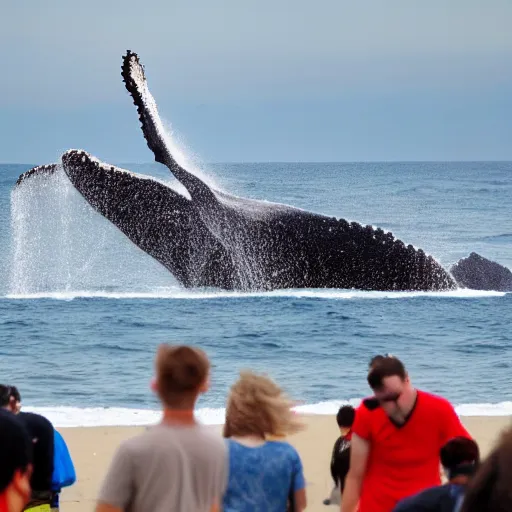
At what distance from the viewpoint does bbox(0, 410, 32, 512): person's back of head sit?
2.47 meters

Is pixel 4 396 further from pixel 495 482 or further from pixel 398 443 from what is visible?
pixel 495 482

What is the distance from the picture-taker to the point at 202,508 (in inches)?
144

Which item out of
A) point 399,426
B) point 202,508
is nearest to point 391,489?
point 399,426

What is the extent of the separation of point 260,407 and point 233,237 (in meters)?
14.4

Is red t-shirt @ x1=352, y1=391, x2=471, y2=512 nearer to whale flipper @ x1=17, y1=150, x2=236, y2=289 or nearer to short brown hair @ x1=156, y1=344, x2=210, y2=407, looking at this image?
short brown hair @ x1=156, y1=344, x2=210, y2=407

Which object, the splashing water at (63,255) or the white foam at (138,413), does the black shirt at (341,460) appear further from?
the splashing water at (63,255)

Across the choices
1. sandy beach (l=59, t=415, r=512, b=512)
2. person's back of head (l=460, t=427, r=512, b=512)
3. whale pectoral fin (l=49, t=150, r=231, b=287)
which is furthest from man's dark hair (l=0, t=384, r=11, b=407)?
whale pectoral fin (l=49, t=150, r=231, b=287)

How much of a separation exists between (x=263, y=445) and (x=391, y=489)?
0.89 metres

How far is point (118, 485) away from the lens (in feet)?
11.9

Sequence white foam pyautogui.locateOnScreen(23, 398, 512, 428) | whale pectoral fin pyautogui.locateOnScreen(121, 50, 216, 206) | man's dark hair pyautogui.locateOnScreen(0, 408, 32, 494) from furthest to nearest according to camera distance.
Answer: whale pectoral fin pyautogui.locateOnScreen(121, 50, 216, 206), white foam pyautogui.locateOnScreen(23, 398, 512, 428), man's dark hair pyautogui.locateOnScreen(0, 408, 32, 494)

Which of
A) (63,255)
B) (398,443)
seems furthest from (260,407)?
(63,255)

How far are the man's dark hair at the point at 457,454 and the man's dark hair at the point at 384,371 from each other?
69cm

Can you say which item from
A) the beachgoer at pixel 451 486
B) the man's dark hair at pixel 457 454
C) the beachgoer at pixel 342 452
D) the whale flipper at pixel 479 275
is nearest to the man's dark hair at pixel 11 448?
the beachgoer at pixel 451 486

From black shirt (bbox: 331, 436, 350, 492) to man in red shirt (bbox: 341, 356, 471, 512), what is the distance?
92 centimetres
